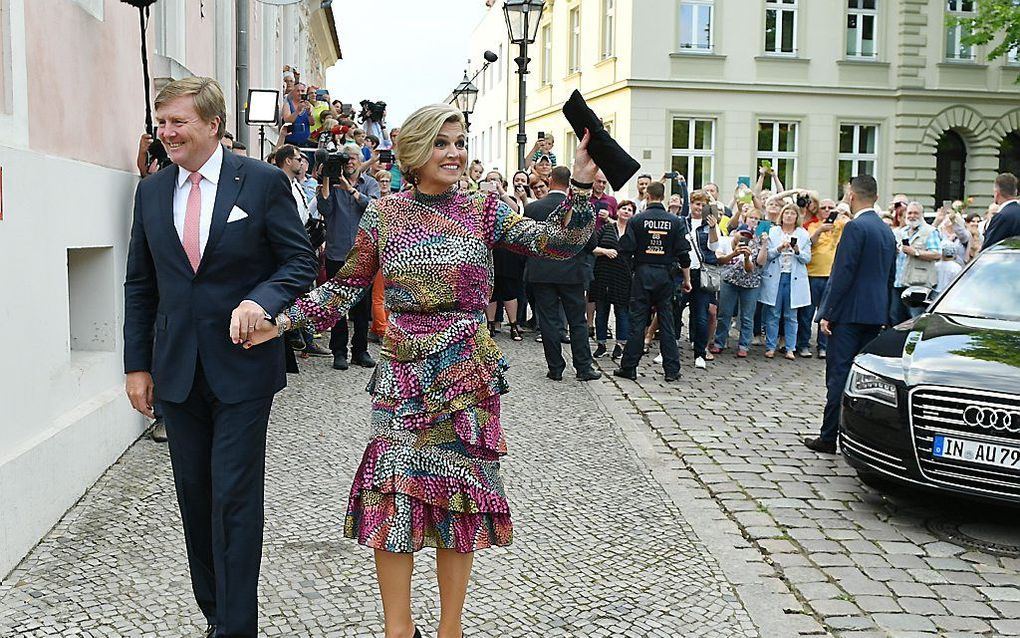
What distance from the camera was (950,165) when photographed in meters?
36.3

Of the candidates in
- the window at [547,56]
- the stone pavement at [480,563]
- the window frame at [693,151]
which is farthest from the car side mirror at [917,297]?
the window at [547,56]

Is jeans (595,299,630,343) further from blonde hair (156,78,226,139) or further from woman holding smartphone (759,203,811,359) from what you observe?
blonde hair (156,78,226,139)

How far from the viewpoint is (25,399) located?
556cm

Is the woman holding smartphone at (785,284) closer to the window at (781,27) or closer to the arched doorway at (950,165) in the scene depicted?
the window at (781,27)

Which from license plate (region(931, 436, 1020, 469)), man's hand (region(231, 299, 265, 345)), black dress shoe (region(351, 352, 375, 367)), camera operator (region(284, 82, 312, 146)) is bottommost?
black dress shoe (region(351, 352, 375, 367))

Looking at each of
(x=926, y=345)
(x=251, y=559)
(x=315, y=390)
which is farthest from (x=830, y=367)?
(x=251, y=559)

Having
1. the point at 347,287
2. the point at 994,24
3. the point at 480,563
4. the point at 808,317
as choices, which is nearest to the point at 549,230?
the point at 347,287

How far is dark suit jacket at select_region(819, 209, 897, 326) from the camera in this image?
8.03 m

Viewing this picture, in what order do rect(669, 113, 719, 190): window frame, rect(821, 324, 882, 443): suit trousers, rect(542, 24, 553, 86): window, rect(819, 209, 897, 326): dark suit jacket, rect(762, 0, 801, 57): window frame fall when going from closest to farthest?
rect(819, 209, 897, 326): dark suit jacket → rect(821, 324, 882, 443): suit trousers → rect(669, 113, 719, 190): window frame → rect(762, 0, 801, 57): window frame → rect(542, 24, 553, 86): window

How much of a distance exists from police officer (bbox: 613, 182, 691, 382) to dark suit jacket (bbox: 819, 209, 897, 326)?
336 centimetres

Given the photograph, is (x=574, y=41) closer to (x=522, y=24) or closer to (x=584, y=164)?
(x=522, y=24)

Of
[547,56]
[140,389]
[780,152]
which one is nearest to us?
[140,389]

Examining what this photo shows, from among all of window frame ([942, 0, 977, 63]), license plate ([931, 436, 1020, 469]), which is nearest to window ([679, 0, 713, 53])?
window frame ([942, 0, 977, 63])

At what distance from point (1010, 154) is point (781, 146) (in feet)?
28.4
